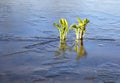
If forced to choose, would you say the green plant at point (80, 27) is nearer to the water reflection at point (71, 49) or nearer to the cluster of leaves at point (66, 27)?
the cluster of leaves at point (66, 27)

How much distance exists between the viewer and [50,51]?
7.42 m

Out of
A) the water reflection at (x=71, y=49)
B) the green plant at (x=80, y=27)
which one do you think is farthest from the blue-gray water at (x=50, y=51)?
the green plant at (x=80, y=27)

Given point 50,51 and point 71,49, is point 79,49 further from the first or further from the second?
point 50,51

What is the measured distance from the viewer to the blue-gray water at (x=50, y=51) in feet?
19.2

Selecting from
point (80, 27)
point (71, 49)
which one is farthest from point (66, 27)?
point (71, 49)

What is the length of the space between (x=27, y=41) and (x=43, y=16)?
4151mm

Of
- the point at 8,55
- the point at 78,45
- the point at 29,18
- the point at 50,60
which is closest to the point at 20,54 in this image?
the point at 8,55

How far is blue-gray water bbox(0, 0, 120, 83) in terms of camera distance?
5846 mm

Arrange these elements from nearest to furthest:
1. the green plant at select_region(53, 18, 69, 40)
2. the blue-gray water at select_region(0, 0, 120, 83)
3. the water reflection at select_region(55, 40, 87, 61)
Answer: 1. the blue-gray water at select_region(0, 0, 120, 83)
2. the water reflection at select_region(55, 40, 87, 61)
3. the green plant at select_region(53, 18, 69, 40)

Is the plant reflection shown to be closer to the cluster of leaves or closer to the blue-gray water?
the blue-gray water

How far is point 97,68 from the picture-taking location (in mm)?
6312

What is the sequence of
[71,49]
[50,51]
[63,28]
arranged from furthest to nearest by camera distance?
[63,28] → [71,49] → [50,51]

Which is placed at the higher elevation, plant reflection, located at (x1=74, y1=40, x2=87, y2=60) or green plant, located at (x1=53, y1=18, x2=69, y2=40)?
green plant, located at (x1=53, y1=18, x2=69, y2=40)

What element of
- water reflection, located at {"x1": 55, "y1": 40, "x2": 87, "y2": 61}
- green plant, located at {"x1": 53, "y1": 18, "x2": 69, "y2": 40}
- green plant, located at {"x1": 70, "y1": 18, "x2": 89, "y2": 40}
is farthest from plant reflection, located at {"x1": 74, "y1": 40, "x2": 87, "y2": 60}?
green plant, located at {"x1": 53, "y1": 18, "x2": 69, "y2": 40}
